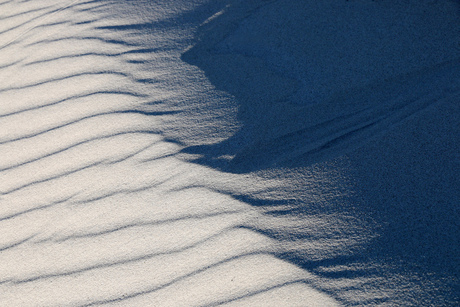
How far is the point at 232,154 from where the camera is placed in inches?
78.0

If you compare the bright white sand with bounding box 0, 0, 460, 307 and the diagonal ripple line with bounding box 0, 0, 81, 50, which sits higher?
the diagonal ripple line with bounding box 0, 0, 81, 50

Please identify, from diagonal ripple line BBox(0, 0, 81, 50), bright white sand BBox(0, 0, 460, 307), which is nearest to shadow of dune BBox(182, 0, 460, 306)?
bright white sand BBox(0, 0, 460, 307)

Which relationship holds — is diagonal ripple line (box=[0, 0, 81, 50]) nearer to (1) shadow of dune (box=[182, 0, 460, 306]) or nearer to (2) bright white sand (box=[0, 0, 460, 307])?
(2) bright white sand (box=[0, 0, 460, 307])

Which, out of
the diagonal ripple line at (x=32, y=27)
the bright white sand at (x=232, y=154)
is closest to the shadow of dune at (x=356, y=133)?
the bright white sand at (x=232, y=154)

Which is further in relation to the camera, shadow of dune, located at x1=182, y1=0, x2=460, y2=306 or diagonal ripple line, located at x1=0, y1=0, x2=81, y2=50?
diagonal ripple line, located at x1=0, y1=0, x2=81, y2=50

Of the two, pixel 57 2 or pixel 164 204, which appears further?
pixel 57 2

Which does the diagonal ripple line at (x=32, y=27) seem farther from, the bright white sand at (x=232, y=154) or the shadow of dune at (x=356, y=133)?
the shadow of dune at (x=356, y=133)

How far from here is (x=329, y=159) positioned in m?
1.89

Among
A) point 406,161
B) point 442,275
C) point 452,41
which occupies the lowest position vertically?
point 442,275

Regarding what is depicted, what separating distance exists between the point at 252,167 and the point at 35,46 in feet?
5.70

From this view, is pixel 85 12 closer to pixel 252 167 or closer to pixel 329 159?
pixel 252 167

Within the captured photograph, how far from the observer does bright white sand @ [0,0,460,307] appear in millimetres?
1579

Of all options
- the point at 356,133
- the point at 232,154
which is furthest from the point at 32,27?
the point at 356,133

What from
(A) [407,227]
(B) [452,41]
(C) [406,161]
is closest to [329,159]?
(C) [406,161]
